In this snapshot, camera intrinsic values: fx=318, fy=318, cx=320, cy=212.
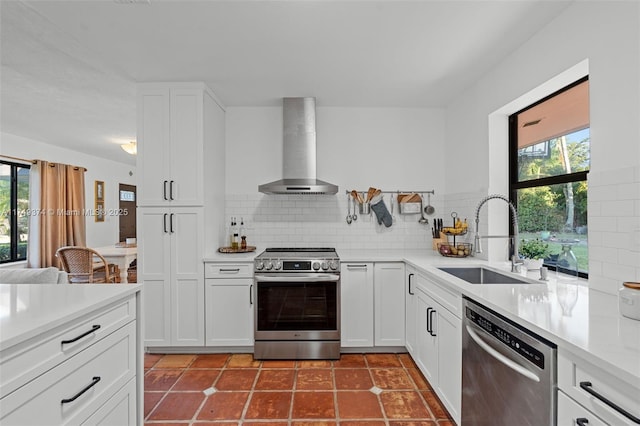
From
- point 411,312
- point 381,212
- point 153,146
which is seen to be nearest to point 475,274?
point 411,312

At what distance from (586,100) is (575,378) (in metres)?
1.72

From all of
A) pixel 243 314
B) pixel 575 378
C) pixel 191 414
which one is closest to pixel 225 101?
pixel 243 314

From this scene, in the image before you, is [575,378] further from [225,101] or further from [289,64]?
[225,101]

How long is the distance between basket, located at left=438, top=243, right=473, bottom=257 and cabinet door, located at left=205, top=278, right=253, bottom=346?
1799 mm

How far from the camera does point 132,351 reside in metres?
1.49

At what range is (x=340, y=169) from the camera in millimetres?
3518

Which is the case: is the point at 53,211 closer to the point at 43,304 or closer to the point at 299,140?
the point at 299,140

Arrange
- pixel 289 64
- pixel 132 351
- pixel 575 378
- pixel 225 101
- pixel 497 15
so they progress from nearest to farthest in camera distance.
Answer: pixel 575 378 → pixel 132 351 → pixel 497 15 → pixel 289 64 → pixel 225 101

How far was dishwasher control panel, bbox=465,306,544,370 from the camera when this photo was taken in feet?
3.73

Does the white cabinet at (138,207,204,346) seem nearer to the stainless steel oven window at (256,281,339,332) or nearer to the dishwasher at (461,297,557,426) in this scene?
the stainless steel oven window at (256,281,339,332)

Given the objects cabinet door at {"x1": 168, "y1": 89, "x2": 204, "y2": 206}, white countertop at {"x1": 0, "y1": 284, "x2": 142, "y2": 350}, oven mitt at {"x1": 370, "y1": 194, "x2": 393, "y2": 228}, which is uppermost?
cabinet door at {"x1": 168, "y1": 89, "x2": 204, "y2": 206}

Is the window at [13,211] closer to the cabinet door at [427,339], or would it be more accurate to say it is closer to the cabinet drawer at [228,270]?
the cabinet drawer at [228,270]

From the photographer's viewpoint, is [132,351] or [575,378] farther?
[132,351]

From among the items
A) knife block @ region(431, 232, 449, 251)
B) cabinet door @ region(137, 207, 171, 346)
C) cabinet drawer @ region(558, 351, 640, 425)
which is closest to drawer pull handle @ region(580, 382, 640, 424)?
cabinet drawer @ region(558, 351, 640, 425)
